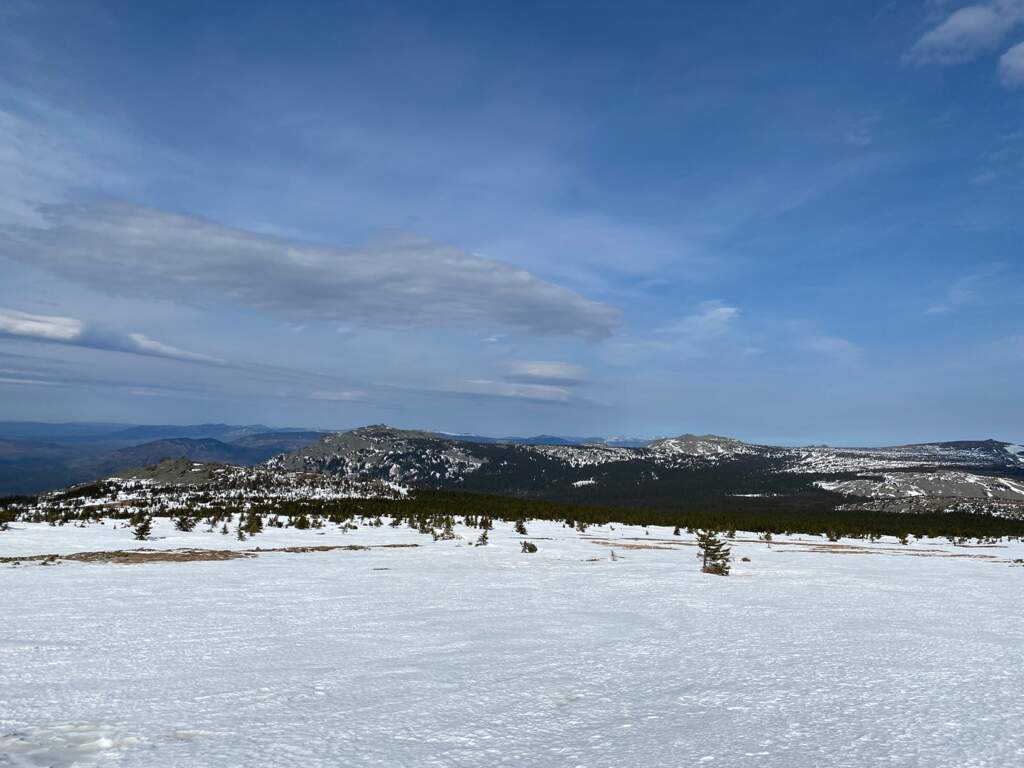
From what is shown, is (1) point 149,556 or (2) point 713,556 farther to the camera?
(1) point 149,556

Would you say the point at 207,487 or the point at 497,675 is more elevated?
the point at 497,675

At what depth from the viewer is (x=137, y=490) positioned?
445ft

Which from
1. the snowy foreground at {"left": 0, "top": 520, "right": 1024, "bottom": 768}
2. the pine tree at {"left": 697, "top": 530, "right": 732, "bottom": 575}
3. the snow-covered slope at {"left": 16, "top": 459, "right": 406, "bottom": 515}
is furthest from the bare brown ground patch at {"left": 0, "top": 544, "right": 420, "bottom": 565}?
the snow-covered slope at {"left": 16, "top": 459, "right": 406, "bottom": 515}

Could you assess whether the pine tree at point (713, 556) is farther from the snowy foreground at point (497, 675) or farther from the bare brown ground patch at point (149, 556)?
the bare brown ground patch at point (149, 556)

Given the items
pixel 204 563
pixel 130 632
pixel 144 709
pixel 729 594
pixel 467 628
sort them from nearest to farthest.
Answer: pixel 144 709 → pixel 130 632 → pixel 467 628 → pixel 729 594 → pixel 204 563

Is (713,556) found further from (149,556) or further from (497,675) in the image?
(149,556)

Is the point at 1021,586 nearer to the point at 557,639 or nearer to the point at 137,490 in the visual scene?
the point at 557,639

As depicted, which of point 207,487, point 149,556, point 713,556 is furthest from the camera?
point 207,487

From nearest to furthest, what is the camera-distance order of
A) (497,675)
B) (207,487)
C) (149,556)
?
(497,675) < (149,556) < (207,487)

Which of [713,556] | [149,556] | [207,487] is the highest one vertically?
[713,556]

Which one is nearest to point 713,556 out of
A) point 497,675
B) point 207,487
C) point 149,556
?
point 497,675

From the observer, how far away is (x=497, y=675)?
28.2 ft

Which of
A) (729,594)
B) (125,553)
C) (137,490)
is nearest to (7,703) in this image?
(729,594)

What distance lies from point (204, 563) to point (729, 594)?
18.9 meters
